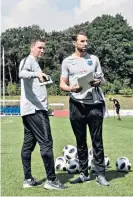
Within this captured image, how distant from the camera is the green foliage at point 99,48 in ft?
292

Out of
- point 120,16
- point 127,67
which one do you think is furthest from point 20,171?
point 120,16

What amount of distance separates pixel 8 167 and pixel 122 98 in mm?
59428

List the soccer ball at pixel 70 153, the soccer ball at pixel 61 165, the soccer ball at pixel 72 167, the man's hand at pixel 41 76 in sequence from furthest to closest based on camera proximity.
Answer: the soccer ball at pixel 70 153 < the soccer ball at pixel 61 165 < the soccer ball at pixel 72 167 < the man's hand at pixel 41 76

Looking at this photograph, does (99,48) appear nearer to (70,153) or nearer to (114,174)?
(70,153)

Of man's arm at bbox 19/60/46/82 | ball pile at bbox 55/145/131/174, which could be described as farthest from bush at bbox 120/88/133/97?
man's arm at bbox 19/60/46/82

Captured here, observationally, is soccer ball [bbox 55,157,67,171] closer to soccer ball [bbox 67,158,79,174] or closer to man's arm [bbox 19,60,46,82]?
soccer ball [bbox 67,158,79,174]

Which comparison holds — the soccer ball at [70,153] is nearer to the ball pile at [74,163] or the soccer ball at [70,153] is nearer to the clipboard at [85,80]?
the ball pile at [74,163]

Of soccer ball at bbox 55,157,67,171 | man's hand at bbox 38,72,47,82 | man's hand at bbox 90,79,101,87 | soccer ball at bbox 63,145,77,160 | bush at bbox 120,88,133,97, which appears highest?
man's hand at bbox 38,72,47,82

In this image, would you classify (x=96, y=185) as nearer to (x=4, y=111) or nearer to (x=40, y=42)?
(x=40, y=42)

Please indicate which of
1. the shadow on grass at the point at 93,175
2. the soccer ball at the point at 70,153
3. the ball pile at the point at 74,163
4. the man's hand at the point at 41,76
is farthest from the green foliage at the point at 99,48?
the man's hand at the point at 41,76

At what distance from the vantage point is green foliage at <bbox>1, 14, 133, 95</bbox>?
89000 mm

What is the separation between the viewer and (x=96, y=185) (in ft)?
23.9

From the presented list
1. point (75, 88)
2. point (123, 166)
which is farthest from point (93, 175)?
point (75, 88)

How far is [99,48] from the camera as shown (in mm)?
89000
